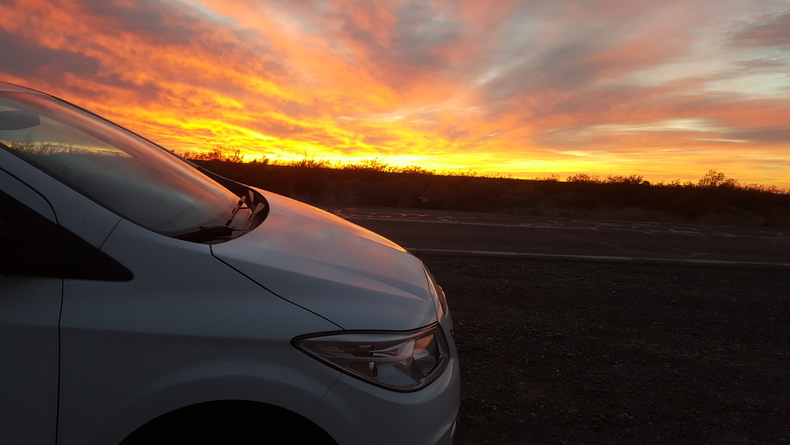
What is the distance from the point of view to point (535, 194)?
2970 cm

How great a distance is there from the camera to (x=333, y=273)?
6.04 feet

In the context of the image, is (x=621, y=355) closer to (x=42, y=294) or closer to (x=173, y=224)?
(x=173, y=224)

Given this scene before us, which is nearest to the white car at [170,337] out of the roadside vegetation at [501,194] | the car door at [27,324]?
the car door at [27,324]

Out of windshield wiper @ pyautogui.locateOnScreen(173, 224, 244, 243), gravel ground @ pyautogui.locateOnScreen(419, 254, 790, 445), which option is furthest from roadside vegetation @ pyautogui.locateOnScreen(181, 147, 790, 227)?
windshield wiper @ pyautogui.locateOnScreen(173, 224, 244, 243)

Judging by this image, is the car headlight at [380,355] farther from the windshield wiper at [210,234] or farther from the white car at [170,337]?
the windshield wiper at [210,234]

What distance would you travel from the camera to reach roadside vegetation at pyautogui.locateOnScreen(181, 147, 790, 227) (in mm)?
20453

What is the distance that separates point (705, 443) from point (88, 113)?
401cm

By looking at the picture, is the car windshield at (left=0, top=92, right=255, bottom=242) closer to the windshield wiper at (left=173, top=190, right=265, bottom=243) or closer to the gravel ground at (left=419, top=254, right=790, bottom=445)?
the windshield wiper at (left=173, top=190, right=265, bottom=243)

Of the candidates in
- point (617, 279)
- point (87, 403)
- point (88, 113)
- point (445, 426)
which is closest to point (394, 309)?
A: point (445, 426)

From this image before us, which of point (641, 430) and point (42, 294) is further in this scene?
point (641, 430)

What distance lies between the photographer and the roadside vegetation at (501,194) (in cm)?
2045

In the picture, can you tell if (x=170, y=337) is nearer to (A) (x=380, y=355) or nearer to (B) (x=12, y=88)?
(A) (x=380, y=355)

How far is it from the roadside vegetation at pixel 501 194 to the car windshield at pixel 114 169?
15.2 metres

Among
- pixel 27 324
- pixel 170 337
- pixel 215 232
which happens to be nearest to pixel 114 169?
pixel 215 232
